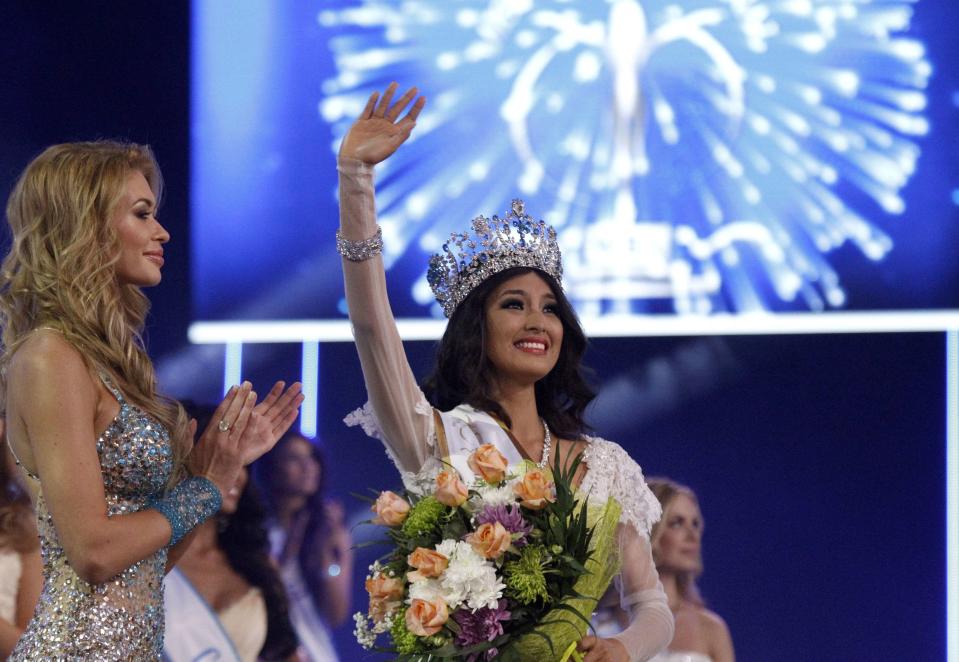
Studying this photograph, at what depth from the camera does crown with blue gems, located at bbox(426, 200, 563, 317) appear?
2.96 meters

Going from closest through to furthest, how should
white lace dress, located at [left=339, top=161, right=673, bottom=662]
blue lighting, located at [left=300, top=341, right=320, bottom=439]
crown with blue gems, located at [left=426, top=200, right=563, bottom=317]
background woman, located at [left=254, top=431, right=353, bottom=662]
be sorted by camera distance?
1. white lace dress, located at [left=339, top=161, right=673, bottom=662]
2. crown with blue gems, located at [left=426, top=200, right=563, bottom=317]
3. background woman, located at [left=254, top=431, right=353, bottom=662]
4. blue lighting, located at [left=300, top=341, right=320, bottom=439]

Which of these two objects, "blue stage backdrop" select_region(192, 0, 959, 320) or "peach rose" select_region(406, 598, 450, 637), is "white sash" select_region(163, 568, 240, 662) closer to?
"blue stage backdrop" select_region(192, 0, 959, 320)

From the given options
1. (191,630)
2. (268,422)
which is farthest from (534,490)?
(191,630)

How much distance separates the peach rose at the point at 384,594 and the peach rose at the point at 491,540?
6.4 inches

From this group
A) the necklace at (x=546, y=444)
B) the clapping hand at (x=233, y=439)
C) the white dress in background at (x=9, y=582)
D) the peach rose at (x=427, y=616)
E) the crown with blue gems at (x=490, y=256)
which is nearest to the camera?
the peach rose at (x=427, y=616)

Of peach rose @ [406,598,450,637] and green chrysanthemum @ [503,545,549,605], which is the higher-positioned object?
green chrysanthemum @ [503,545,549,605]

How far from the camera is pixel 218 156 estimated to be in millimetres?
4941

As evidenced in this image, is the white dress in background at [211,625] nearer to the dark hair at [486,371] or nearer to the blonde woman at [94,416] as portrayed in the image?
the dark hair at [486,371]

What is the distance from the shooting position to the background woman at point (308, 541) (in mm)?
4699

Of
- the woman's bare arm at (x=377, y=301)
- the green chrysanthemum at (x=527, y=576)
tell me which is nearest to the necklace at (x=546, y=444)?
the woman's bare arm at (x=377, y=301)

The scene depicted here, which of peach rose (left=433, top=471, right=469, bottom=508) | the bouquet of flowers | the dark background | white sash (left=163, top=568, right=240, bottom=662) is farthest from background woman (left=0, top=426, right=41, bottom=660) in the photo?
peach rose (left=433, top=471, right=469, bottom=508)

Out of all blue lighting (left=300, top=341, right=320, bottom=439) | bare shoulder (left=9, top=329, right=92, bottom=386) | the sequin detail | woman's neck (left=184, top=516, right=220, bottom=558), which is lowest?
woman's neck (left=184, top=516, right=220, bottom=558)

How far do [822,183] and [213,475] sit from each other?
10.2 ft

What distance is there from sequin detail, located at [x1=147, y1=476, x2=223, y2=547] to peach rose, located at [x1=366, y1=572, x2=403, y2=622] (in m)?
0.31
